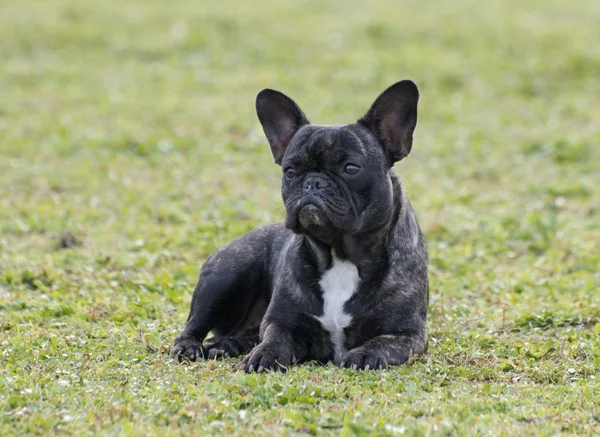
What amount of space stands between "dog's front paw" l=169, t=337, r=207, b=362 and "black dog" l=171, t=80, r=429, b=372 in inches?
0.4

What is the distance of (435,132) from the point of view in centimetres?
1723

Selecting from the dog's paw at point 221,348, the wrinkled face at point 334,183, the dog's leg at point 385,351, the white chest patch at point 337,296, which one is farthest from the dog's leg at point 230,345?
the wrinkled face at point 334,183

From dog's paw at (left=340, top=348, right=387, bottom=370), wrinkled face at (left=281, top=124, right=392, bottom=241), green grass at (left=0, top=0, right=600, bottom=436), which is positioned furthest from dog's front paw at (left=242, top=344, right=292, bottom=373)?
wrinkled face at (left=281, top=124, right=392, bottom=241)

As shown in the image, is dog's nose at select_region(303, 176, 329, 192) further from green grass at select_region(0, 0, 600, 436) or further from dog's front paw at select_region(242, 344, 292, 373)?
green grass at select_region(0, 0, 600, 436)

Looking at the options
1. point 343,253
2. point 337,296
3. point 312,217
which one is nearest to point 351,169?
point 312,217

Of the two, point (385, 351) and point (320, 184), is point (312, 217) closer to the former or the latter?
point (320, 184)

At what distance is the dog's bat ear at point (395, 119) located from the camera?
23.9 feet

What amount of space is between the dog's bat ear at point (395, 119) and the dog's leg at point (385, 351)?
1.29m

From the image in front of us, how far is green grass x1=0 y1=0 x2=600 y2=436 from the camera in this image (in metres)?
5.95

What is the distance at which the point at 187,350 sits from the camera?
7320mm

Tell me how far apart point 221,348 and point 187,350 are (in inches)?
11.5

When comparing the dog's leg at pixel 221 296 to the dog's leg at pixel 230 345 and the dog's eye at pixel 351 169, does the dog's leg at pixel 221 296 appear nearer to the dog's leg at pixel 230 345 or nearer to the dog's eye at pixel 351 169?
the dog's leg at pixel 230 345

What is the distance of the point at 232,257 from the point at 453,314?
196cm

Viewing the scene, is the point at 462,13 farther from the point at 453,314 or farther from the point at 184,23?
the point at 453,314
